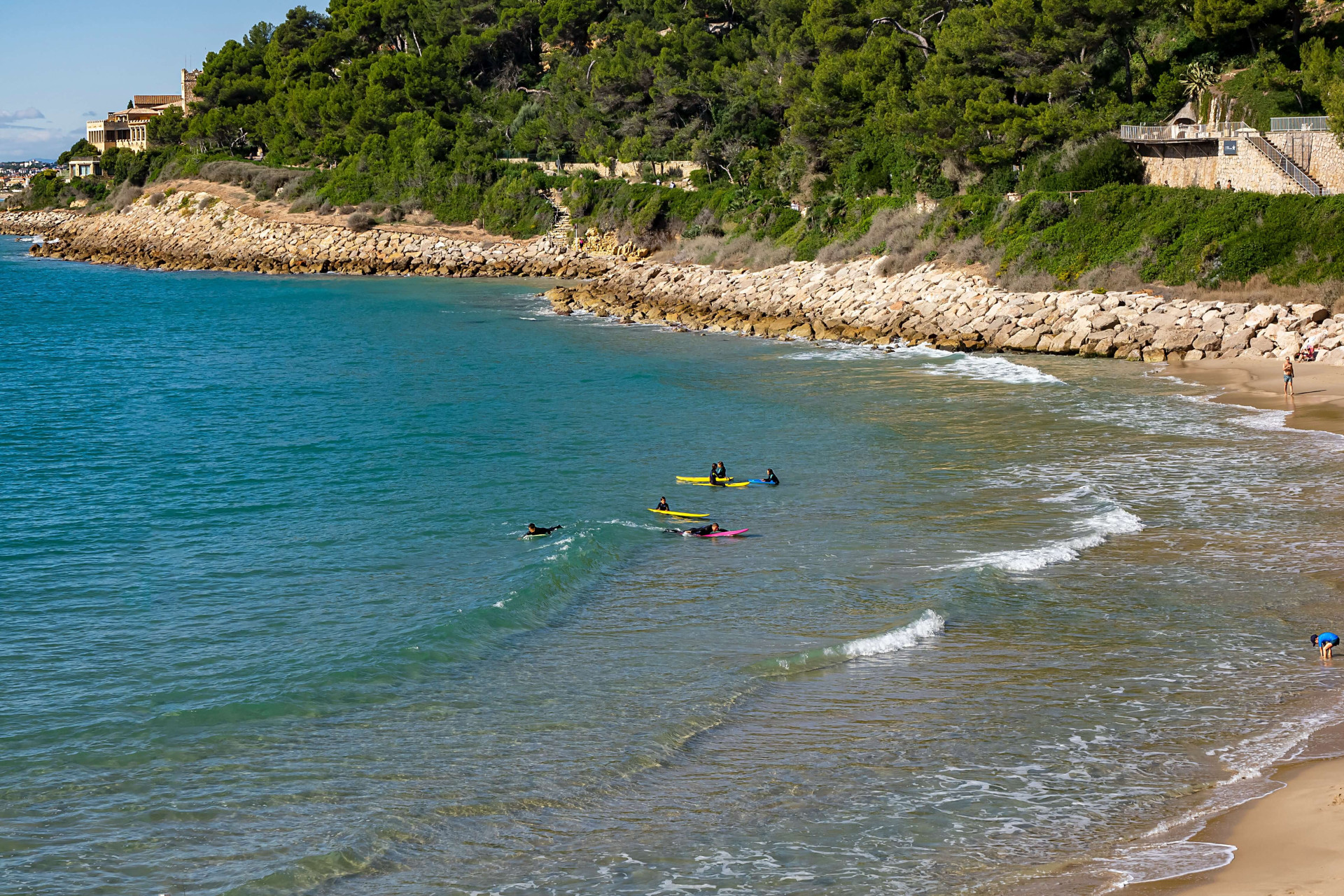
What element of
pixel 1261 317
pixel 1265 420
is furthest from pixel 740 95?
pixel 1265 420

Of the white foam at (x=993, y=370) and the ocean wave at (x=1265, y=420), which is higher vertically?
the white foam at (x=993, y=370)

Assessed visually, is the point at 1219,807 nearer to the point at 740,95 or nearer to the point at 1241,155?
the point at 1241,155

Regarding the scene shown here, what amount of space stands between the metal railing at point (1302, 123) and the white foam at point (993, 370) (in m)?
14.5

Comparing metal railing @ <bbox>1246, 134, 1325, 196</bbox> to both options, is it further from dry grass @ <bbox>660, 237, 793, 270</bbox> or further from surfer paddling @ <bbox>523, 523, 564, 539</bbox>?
surfer paddling @ <bbox>523, 523, 564, 539</bbox>

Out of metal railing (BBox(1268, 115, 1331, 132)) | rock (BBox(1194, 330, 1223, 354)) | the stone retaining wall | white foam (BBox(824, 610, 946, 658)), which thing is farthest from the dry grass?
white foam (BBox(824, 610, 946, 658))

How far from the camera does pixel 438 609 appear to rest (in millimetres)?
18266

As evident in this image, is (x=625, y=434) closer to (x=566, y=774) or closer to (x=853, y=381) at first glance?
(x=853, y=381)

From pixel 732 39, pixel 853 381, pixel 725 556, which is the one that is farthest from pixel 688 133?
pixel 725 556

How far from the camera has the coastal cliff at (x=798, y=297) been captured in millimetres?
38344

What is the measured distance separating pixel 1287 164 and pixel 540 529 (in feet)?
115

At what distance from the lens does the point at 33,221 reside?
13525 centimetres

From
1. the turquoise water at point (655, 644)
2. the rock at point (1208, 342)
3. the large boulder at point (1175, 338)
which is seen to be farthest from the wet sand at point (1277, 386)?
the turquoise water at point (655, 644)

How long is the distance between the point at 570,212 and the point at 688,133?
34.6ft

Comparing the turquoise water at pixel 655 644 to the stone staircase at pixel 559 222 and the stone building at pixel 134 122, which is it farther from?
the stone building at pixel 134 122
